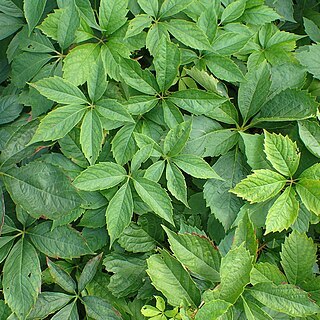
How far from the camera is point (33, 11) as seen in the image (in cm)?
124

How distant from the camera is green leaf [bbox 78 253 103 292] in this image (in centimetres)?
130

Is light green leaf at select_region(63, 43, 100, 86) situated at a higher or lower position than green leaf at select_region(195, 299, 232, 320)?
higher

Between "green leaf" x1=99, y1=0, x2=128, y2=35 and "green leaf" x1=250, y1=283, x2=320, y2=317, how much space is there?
771 millimetres

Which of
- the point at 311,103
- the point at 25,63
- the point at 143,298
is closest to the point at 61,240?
the point at 143,298

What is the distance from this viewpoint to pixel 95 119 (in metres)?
1.19

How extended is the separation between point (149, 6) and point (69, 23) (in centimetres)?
22

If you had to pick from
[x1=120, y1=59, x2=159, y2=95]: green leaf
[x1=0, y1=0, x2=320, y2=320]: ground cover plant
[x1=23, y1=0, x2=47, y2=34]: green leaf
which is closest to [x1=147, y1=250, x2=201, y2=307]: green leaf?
[x1=0, y1=0, x2=320, y2=320]: ground cover plant

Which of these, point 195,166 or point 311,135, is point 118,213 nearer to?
point 195,166

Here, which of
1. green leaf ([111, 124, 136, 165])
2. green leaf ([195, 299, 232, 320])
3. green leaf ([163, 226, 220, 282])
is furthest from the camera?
green leaf ([111, 124, 136, 165])

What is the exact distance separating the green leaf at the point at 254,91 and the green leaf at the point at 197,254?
0.38 metres

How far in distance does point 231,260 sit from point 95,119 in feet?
1.60

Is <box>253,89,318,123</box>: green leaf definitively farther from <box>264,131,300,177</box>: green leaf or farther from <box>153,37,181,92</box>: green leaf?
<box>153,37,181,92</box>: green leaf

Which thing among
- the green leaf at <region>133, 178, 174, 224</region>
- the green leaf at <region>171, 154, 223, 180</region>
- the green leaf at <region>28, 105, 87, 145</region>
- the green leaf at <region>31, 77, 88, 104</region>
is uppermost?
the green leaf at <region>31, 77, 88, 104</region>

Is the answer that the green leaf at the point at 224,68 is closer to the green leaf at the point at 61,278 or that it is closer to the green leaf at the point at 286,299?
the green leaf at the point at 286,299
